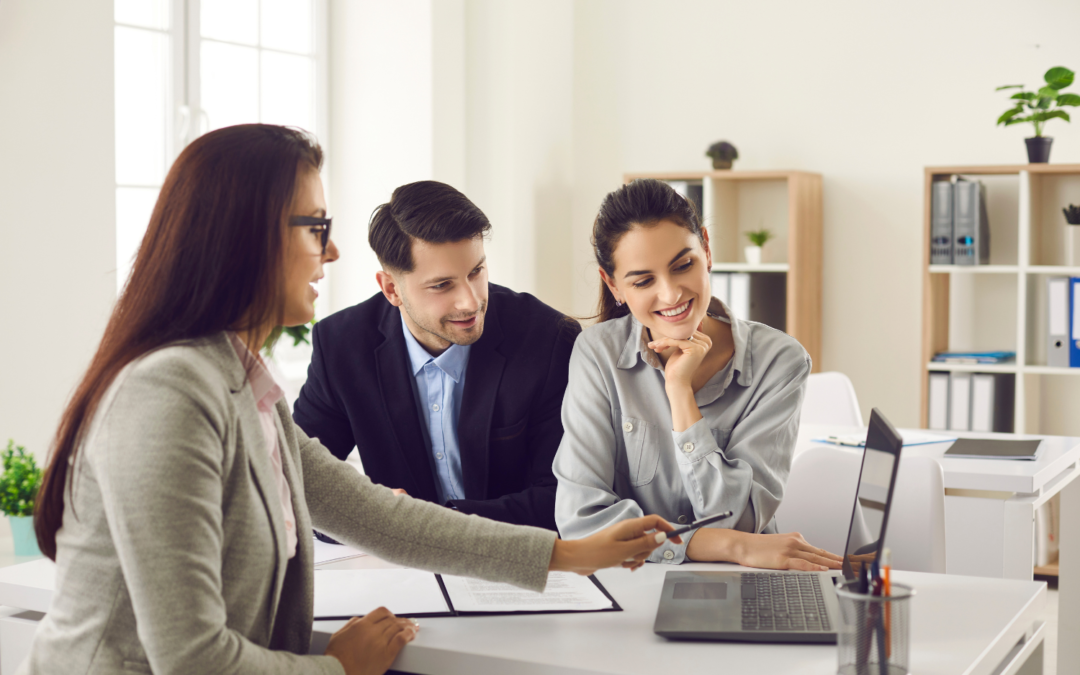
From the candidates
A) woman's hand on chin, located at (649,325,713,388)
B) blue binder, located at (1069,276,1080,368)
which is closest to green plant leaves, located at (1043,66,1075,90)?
blue binder, located at (1069,276,1080,368)

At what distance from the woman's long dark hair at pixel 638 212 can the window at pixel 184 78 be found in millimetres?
2127

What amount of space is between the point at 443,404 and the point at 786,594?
963mm

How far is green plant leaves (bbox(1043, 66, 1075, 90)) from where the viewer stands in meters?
3.78

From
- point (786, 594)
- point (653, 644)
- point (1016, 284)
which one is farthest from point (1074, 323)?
point (653, 644)

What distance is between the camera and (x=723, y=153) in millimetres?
4434

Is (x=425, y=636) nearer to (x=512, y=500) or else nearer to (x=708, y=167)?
(x=512, y=500)

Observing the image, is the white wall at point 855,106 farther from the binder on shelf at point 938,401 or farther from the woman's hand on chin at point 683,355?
the woman's hand on chin at point 683,355

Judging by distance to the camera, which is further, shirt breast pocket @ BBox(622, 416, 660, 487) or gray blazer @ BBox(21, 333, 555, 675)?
shirt breast pocket @ BBox(622, 416, 660, 487)

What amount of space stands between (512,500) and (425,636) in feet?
2.16

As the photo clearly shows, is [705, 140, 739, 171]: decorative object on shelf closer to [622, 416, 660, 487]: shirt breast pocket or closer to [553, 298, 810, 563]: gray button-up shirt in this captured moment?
[553, 298, 810, 563]: gray button-up shirt

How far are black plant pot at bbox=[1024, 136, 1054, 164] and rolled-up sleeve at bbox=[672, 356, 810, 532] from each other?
2590mm

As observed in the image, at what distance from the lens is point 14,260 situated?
3.07 metres

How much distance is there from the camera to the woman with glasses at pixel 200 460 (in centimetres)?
106

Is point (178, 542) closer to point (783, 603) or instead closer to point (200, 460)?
point (200, 460)
